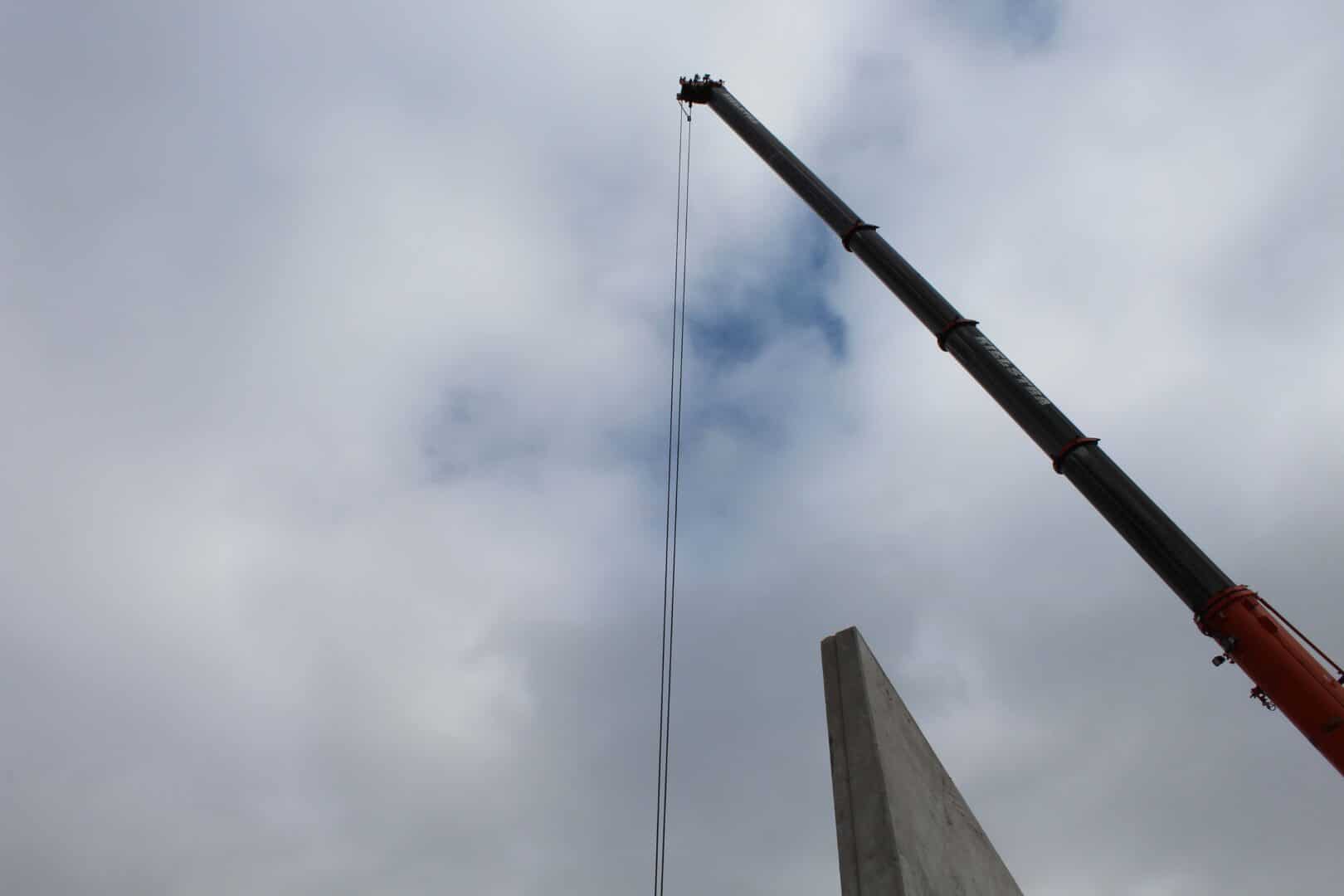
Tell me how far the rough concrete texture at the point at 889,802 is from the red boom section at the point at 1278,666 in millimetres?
2784

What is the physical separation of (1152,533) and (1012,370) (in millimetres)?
2619

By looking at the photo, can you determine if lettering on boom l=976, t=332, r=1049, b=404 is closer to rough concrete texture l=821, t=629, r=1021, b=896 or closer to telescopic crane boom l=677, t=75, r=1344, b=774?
telescopic crane boom l=677, t=75, r=1344, b=774

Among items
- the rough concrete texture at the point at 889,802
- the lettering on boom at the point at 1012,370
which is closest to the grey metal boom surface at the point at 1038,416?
the lettering on boom at the point at 1012,370

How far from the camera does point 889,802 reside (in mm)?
6684

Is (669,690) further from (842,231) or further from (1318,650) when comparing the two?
(1318,650)

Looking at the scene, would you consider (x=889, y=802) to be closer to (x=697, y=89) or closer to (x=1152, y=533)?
(x=1152, y=533)

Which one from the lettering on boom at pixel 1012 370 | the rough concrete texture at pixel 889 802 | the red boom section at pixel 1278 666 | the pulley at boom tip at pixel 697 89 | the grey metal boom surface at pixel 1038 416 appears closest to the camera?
the rough concrete texture at pixel 889 802

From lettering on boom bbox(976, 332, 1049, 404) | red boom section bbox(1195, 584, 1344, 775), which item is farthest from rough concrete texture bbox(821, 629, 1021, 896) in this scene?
lettering on boom bbox(976, 332, 1049, 404)

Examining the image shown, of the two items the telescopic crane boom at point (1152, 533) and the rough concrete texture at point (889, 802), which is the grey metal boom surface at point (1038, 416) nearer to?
the telescopic crane boom at point (1152, 533)

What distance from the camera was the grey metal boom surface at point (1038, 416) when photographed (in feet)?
27.7

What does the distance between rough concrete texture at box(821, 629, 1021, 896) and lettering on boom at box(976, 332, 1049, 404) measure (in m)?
3.95

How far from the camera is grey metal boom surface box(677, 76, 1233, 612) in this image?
27.7 feet

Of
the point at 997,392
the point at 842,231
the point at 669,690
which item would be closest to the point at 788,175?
the point at 842,231

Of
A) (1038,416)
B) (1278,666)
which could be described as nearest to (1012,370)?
(1038,416)
